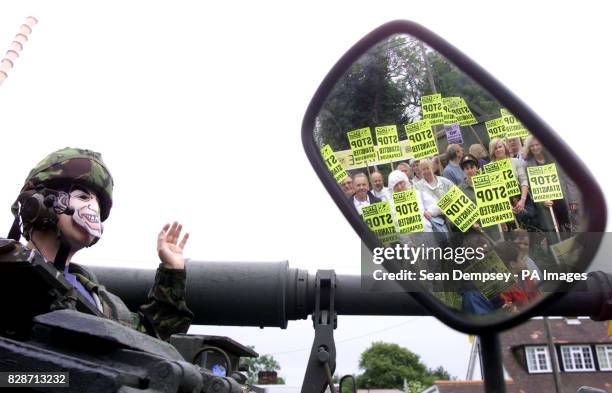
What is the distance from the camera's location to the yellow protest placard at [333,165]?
1.81m

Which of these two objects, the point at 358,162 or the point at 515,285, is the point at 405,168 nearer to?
the point at 358,162

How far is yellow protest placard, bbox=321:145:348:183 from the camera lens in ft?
5.93

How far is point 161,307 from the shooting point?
10.6ft

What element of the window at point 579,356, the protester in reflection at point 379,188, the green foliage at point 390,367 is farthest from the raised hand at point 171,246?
the green foliage at point 390,367

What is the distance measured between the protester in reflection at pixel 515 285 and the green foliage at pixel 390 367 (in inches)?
1846

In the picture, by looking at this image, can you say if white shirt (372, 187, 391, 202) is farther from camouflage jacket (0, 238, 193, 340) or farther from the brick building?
the brick building

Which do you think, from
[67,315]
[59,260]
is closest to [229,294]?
[59,260]

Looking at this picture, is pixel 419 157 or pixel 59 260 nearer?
pixel 419 157

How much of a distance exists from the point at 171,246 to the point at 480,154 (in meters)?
2.05

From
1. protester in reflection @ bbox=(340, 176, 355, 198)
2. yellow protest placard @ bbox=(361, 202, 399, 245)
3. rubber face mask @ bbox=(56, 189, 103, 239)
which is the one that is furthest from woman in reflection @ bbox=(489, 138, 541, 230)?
rubber face mask @ bbox=(56, 189, 103, 239)

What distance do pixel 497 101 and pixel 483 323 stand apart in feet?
1.91

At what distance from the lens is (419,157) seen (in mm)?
1611

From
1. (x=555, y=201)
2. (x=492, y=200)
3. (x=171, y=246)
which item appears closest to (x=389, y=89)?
(x=492, y=200)

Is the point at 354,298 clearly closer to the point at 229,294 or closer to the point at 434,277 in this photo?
the point at 229,294
